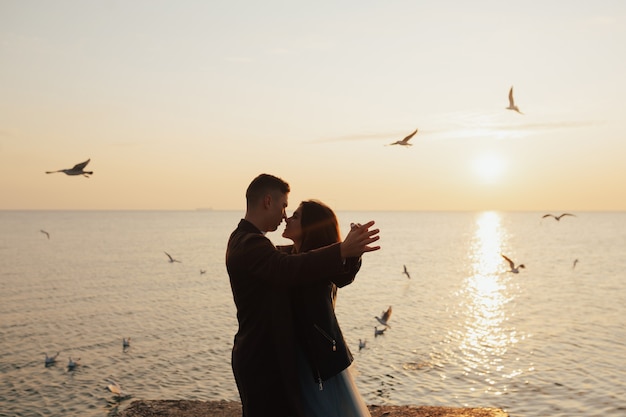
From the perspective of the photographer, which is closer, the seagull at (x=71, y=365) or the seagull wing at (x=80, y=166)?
the seagull wing at (x=80, y=166)

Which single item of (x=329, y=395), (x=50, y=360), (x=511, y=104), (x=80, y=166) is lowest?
(x=50, y=360)

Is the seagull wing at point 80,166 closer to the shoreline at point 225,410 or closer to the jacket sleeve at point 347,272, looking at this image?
the shoreline at point 225,410

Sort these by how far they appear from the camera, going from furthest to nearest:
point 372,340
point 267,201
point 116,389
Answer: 1. point 372,340
2. point 116,389
3. point 267,201

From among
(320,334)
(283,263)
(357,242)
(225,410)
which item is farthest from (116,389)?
(357,242)

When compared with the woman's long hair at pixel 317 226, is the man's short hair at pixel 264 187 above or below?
above

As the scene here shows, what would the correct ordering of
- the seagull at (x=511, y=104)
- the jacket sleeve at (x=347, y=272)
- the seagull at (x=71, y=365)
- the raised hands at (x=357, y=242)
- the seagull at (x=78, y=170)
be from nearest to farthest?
1. the raised hands at (x=357, y=242)
2. the jacket sleeve at (x=347, y=272)
3. the seagull at (x=78, y=170)
4. the seagull at (x=511, y=104)
5. the seagull at (x=71, y=365)

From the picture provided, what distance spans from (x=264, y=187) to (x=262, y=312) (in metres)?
0.83

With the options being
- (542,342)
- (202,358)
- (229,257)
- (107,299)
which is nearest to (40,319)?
(107,299)

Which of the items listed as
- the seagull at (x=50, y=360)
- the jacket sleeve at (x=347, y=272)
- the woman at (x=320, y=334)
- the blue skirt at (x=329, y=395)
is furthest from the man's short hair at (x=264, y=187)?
the seagull at (x=50, y=360)

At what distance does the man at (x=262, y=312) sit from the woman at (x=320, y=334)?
0.36 feet

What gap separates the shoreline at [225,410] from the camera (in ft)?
35.4

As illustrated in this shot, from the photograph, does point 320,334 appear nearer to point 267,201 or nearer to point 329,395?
point 329,395

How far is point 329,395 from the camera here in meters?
4.06

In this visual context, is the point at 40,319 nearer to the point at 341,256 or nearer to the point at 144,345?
the point at 144,345
